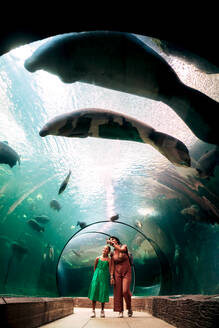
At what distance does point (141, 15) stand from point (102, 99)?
3026mm

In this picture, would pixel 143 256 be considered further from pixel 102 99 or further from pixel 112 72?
pixel 112 72

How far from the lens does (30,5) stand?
173 cm

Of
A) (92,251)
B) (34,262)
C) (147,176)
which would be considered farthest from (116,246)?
(92,251)

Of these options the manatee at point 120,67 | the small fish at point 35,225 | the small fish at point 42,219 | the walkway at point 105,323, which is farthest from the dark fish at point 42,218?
the manatee at point 120,67

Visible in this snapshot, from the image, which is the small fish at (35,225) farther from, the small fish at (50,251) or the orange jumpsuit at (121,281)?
the orange jumpsuit at (121,281)

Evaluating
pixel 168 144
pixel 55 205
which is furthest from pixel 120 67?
pixel 55 205

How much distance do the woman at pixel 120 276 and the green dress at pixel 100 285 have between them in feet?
0.61

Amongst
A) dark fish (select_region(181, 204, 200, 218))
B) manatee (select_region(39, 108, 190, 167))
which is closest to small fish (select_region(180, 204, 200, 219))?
dark fish (select_region(181, 204, 200, 218))

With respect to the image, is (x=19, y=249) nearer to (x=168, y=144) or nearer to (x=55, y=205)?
(x=55, y=205)

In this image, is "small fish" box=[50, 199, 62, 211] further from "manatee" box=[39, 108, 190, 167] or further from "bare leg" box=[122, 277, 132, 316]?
"manatee" box=[39, 108, 190, 167]

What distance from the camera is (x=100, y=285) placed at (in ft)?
19.0

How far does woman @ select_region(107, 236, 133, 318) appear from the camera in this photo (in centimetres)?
570

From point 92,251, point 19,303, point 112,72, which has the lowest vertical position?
point 92,251

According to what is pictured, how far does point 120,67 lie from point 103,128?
1.31 metres
